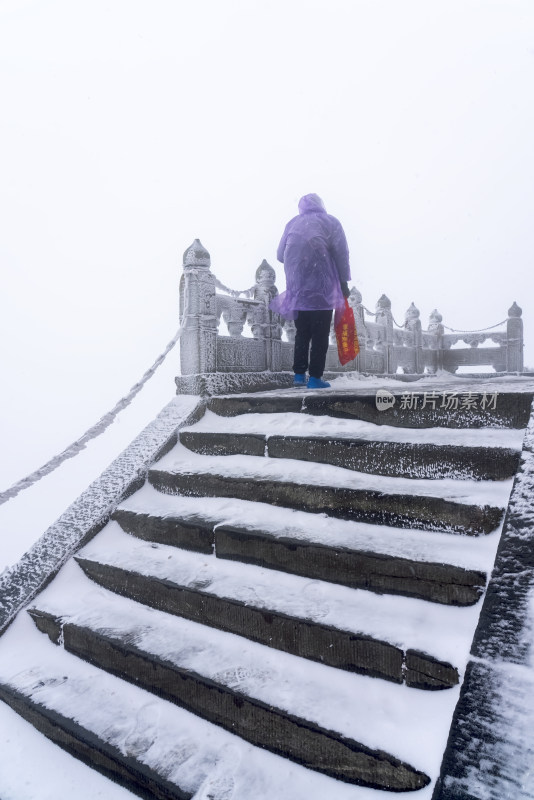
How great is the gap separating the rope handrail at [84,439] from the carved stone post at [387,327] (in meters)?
5.57

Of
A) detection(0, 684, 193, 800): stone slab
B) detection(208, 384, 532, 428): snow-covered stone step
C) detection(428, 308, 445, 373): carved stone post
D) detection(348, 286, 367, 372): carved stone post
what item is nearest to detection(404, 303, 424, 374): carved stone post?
detection(428, 308, 445, 373): carved stone post

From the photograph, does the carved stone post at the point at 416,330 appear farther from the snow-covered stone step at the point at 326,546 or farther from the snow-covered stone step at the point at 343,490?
the snow-covered stone step at the point at 326,546

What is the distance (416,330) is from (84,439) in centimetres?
896

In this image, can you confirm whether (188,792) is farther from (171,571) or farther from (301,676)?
(171,571)

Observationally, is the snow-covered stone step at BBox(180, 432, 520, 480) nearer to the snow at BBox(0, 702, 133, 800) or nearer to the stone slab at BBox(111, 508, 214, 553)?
the stone slab at BBox(111, 508, 214, 553)

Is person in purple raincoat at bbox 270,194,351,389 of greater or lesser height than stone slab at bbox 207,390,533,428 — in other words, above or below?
above

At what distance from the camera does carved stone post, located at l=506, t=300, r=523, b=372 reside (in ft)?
37.0

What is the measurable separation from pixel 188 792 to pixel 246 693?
43 centimetres

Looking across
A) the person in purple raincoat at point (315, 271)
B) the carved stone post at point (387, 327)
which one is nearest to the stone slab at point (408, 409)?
the person in purple raincoat at point (315, 271)

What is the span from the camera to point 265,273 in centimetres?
626

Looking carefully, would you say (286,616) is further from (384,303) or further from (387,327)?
(384,303)

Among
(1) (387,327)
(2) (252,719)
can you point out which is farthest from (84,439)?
(1) (387,327)

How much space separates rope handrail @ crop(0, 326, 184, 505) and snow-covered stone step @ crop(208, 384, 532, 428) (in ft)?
3.88

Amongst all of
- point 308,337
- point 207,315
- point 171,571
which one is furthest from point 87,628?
point 308,337
